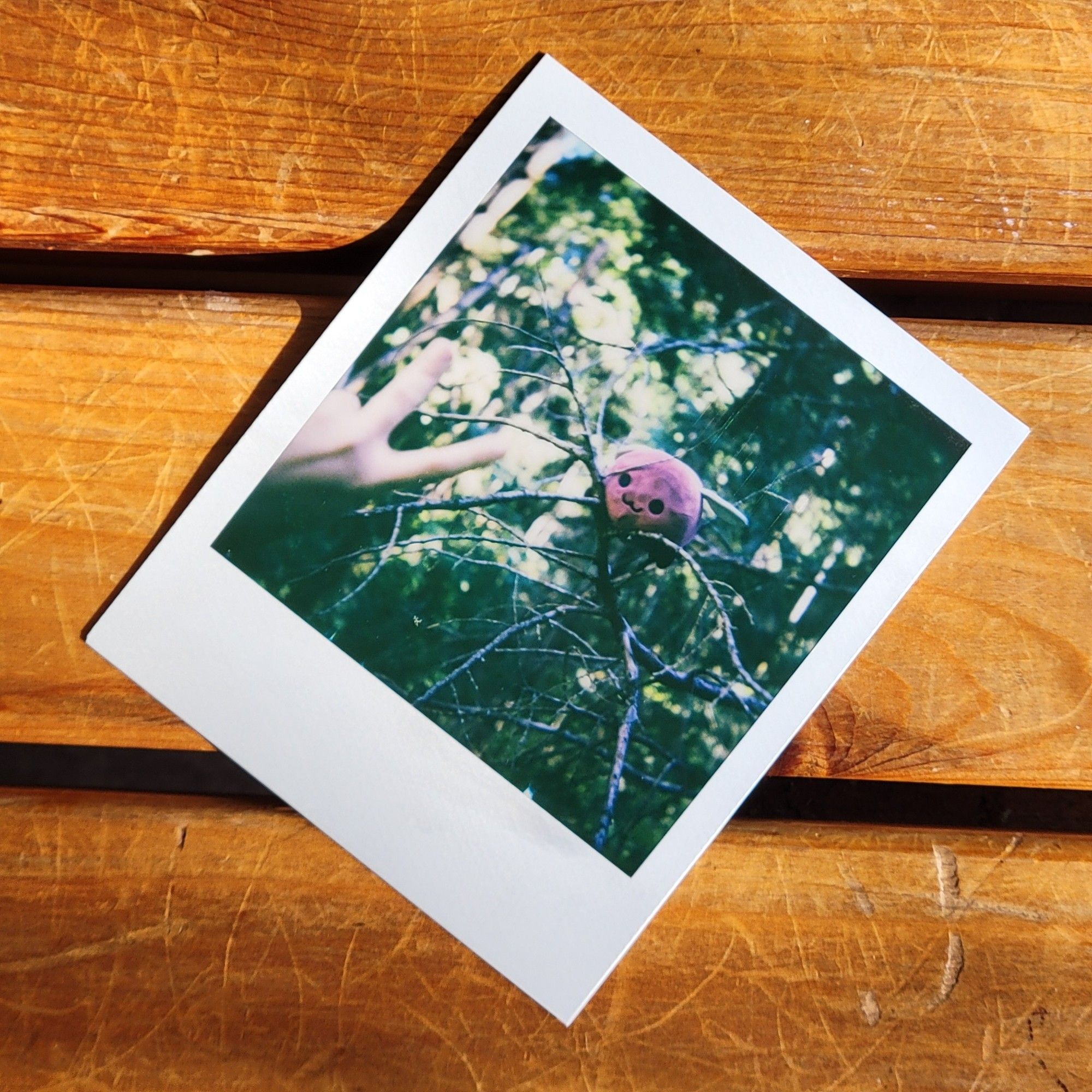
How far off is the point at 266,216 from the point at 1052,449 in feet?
1.40

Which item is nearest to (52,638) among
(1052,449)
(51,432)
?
(51,432)

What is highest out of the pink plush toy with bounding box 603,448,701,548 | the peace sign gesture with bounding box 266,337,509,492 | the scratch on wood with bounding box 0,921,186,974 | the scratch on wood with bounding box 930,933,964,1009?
the pink plush toy with bounding box 603,448,701,548

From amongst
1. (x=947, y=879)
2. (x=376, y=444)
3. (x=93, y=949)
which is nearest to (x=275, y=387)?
(x=376, y=444)

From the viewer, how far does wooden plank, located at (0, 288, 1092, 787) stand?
0.46 m

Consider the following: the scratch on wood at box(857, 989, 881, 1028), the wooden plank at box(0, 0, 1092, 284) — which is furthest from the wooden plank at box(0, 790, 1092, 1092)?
the wooden plank at box(0, 0, 1092, 284)

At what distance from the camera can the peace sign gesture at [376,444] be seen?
1.48ft

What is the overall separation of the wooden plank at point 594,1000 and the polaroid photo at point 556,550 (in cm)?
3

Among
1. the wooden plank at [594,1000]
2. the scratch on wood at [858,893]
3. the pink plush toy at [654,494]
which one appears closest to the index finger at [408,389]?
the pink plush toy at [654,494]

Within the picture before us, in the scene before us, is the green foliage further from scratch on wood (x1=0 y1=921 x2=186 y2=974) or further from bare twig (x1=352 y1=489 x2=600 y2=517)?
scratch on wood (x1=0 y1=921 x2=186 y2=974)

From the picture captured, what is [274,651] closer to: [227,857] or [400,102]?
[227,857]

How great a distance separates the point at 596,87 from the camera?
18.6 inches

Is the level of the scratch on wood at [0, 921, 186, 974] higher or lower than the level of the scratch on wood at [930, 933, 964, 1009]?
lower

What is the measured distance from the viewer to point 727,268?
1.51 feet

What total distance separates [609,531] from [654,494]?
0.03 m
